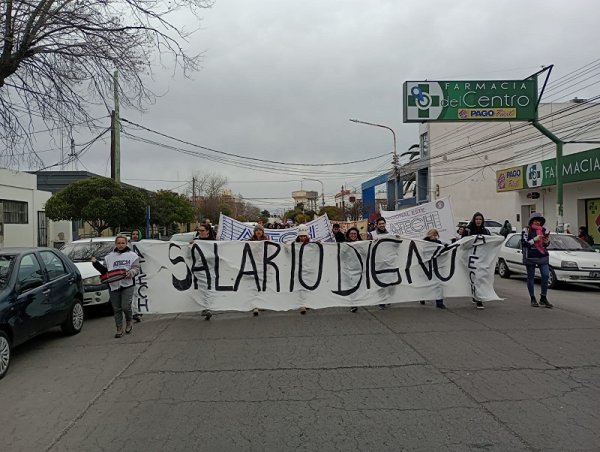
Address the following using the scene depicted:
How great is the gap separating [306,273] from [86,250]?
17.1ft


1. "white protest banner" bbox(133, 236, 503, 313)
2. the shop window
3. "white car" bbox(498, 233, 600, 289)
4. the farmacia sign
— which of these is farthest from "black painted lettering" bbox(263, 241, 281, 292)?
the shop window

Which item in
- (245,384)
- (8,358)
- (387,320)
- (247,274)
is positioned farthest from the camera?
(247,274)

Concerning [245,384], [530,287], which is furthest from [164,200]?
[245,384]

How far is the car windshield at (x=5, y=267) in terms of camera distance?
6818mm

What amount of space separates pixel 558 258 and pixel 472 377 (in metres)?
9.54

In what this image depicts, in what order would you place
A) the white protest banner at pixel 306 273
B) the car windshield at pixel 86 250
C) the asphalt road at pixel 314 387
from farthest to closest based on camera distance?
the car windshield at pixel 86 250 < the white protest banner at pixel 306 273 < the asphalt road at pixel 314 387

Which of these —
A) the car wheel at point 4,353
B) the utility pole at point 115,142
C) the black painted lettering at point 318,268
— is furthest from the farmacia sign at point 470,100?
the car wheel at point 4,353

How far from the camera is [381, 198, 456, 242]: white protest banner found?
13.3 m

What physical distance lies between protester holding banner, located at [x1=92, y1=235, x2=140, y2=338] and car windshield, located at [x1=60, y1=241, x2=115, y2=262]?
346 cm

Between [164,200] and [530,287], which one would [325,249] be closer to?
[530,287]

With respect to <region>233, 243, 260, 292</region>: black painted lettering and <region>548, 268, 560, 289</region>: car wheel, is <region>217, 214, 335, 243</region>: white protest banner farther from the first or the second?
<region>548, 268, 560, 289</region>: car wheel

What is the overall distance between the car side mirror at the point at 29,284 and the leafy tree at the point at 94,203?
16917 mm

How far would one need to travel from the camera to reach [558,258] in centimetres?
1395

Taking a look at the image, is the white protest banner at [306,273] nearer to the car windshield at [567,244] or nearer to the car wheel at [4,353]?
the car wheel at [4,353]
